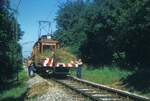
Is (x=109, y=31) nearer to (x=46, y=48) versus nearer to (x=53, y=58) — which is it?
(x=46, y=48)

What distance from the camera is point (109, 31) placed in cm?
4678

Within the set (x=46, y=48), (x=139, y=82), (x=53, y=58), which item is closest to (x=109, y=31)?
(x=46, y=48)

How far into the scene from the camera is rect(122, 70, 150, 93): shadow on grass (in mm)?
21192

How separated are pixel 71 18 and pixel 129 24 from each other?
177 ft

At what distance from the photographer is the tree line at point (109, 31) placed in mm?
25438

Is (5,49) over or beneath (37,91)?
over

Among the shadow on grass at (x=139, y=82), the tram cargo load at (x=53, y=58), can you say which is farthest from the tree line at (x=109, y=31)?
the tram cargo load at (x=53, y=58)

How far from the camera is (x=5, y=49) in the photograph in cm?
3228

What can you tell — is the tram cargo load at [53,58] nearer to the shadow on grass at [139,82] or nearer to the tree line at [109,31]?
the tree line at [109,31]

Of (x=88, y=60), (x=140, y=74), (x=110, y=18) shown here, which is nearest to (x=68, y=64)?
(x=140, y=74)

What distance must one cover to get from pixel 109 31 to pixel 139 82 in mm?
23690

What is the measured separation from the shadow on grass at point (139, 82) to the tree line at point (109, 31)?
2.34 m

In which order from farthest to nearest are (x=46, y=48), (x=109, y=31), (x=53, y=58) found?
(x=109, y=31) → (x=46, y=48) → (x=53, y=58)

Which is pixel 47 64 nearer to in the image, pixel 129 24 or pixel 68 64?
pixel 68 64
